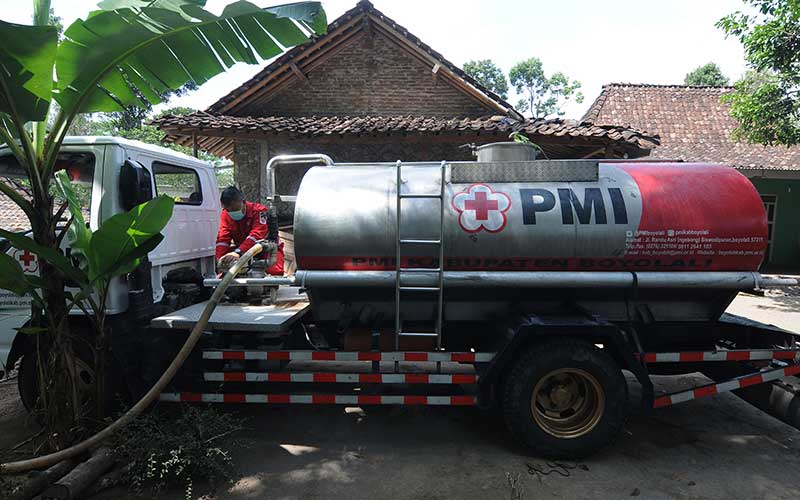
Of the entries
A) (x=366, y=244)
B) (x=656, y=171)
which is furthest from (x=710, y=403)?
(x=366, y=244)

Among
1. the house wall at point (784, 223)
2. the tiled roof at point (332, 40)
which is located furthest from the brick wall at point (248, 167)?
the house wall at point (784, 223)

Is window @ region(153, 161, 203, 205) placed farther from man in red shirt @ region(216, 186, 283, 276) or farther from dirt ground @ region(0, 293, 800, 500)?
dirt ground @ region(0, 293, 800, 500)

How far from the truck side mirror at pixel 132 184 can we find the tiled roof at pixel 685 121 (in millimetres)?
14745

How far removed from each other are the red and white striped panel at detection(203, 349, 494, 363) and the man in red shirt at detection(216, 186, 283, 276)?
3.72 ft

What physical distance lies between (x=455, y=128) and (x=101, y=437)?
281 inches

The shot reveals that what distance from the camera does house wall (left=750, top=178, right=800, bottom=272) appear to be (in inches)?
594

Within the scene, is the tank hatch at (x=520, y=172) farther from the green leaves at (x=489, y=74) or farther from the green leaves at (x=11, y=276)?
the green leaves at (x=489, y=74)

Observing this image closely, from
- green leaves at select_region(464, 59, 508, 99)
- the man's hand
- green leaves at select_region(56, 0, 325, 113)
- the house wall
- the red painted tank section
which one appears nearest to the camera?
green leaves at select_region(56, 0, 325, 113)

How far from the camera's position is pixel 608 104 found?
17.8m

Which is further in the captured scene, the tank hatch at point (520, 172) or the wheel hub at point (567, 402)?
the tank hatch at point (520, 172)

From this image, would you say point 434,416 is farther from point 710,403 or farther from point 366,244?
point 710,403

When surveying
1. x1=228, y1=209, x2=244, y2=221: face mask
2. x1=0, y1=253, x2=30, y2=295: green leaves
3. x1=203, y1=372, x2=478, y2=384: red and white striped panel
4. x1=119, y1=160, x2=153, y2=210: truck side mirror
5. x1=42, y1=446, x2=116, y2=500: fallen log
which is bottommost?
x1=42, y1=446, x2=116, y2=500: fallen log

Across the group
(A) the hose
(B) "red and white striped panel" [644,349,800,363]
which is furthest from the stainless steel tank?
(A) the hose

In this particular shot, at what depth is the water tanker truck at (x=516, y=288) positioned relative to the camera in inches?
142
